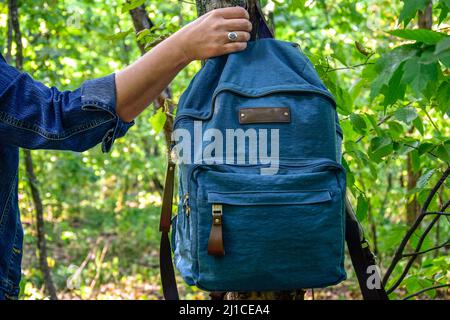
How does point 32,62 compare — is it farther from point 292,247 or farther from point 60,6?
point 292,247

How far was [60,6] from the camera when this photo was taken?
4.82 meters

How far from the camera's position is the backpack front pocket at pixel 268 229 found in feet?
3.77

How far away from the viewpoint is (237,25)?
127cm

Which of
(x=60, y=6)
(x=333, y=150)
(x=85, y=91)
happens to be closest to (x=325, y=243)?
(x=333, y=150)

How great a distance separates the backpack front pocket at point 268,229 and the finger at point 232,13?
1.19ft

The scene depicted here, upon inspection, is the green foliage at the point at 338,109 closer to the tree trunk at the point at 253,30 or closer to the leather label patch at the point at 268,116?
the leather label patch at the point at 268,116

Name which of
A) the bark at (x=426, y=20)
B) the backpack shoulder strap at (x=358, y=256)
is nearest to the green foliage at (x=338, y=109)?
the bark at (x=426, y=20)

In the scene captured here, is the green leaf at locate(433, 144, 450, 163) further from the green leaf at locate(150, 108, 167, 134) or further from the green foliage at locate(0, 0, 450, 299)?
the green leaf at locate(150, 108, 167, 134)

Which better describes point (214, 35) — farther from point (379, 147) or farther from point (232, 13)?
point (379, 147)

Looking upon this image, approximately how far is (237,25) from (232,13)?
0.03 meters

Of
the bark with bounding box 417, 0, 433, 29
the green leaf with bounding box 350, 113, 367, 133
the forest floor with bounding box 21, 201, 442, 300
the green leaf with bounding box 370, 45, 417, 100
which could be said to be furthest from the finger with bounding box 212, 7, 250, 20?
the forest floor with bounding box 21, 201, 442, 300

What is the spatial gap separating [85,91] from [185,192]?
307 mm

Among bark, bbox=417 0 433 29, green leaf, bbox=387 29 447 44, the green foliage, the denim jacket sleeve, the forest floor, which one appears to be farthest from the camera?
the forest floor

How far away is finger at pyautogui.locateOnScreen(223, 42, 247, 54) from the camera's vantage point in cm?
126
